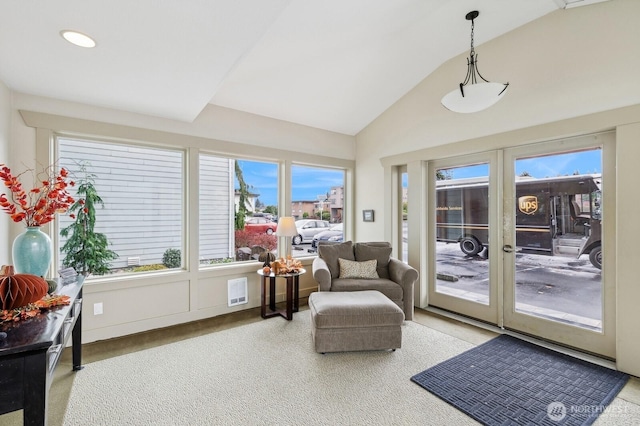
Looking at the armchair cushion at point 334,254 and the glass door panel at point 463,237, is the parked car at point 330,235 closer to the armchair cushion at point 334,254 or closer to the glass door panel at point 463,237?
the armchair cushion at point 334,254

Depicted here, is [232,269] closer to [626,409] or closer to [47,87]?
[47,87]

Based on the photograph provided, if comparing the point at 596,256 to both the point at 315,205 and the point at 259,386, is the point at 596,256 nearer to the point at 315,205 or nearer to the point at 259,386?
the point at 259,386

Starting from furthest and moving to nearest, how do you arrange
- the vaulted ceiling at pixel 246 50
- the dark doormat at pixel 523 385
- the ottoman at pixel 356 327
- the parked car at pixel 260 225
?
the parked car at pixel 260 225 < the ottoman at pixel 356 327 < the dark doormat at pixel 523 385 < the vaulted ceiling at pixel 246 50

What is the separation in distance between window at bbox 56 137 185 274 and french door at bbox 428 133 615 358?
3.39 m

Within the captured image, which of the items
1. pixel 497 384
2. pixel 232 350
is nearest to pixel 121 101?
pixel 232 350

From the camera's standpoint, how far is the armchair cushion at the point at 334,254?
384cm

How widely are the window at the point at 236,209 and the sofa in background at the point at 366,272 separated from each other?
92 cm

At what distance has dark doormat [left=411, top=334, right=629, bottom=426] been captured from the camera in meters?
1.93

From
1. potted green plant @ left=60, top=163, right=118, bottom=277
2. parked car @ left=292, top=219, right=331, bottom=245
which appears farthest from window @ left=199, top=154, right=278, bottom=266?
potted green plant @ left=60, top=163, right=118, bottom=277

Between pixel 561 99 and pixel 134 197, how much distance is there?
4524 millimetres

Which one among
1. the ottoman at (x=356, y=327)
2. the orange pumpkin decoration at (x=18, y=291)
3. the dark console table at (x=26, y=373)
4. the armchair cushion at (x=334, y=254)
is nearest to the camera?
the dark console table at (x=26, y=373)

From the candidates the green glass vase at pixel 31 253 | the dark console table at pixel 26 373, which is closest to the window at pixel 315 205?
the green glass vase at pixel 31 253

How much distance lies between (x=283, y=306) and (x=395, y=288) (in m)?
1.58

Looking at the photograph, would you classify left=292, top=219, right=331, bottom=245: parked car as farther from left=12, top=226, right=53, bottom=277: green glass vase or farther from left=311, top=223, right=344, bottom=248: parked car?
left=12, top=226, right=53, bottom=277: green glass vase
